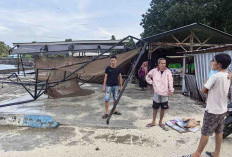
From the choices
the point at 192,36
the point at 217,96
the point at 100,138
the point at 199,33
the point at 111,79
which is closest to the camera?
the point at 217,96

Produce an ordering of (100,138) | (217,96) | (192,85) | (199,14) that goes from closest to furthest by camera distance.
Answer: (217,96) < (100,138) < (192,85) < (199,14)

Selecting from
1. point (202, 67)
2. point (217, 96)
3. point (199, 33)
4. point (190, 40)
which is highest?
point (199, 33)

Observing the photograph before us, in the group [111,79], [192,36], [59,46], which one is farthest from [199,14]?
[111,79]

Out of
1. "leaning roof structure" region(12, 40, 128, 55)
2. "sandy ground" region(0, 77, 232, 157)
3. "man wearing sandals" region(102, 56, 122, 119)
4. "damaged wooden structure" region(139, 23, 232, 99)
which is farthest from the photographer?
"leaning roof structure" region(12, 40, 128, 55)

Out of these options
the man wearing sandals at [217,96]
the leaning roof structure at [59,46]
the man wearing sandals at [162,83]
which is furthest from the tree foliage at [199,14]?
the man wearing sandals at [217,96]

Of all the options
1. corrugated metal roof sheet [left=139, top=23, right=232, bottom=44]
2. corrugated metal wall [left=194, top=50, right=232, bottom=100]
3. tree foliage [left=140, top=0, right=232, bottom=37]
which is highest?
tree foliage [left=140, top=0, right=232, bottom=37]

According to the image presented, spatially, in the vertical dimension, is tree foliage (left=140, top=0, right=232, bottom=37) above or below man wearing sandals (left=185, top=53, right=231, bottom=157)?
above

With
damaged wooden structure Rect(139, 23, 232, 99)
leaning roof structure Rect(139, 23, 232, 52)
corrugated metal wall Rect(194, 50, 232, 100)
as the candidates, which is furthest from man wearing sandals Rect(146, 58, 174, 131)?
leaning roof structure Rect(139, 23, 232, 52)

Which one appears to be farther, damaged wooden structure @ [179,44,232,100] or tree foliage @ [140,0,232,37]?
tree foliage @ [140,0,232,37]

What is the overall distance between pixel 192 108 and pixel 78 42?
6.52m

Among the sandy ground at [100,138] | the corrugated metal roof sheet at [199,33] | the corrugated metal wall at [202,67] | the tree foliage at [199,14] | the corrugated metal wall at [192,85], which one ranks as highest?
the tree foliage at [199,14]

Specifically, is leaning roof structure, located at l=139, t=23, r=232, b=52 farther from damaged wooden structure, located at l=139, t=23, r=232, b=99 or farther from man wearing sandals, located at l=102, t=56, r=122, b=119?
man wearing sandals, located at l=102, t=56, r=122, b=119

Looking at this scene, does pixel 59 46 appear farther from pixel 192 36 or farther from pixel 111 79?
pixel 192 36

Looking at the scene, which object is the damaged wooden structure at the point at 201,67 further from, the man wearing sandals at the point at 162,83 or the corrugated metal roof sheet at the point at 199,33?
the man wearing sandals at the point at 162,83
